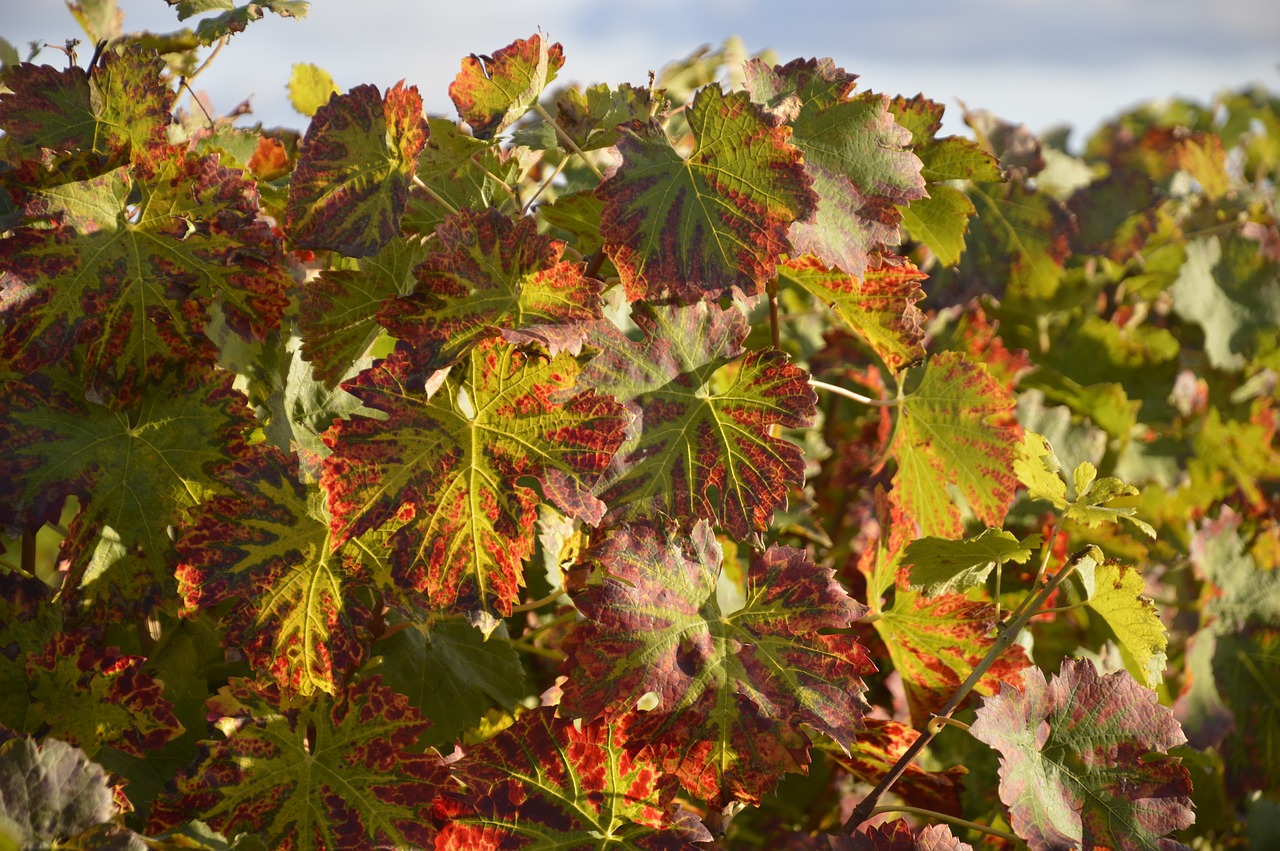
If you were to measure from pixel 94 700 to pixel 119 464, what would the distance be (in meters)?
0.24

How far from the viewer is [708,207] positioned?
105cm

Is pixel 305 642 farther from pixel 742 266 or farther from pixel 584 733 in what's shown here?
pixel 742 266

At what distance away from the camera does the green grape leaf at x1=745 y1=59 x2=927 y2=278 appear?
3.72ft

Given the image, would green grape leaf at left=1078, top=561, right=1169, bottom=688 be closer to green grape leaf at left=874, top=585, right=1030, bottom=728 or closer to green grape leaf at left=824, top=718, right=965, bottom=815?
green grape leaf at left=874, top=585, right=1030, bottom=728

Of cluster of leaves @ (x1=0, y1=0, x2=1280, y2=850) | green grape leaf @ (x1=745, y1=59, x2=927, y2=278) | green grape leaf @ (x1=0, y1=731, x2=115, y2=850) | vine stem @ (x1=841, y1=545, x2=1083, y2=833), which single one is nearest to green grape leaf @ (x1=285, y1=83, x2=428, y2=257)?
cluster of leaves @ (x1=0, y1=0, x2=1280, y2=850)

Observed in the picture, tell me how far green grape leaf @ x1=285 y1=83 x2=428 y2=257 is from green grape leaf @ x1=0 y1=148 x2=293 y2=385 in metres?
0.08

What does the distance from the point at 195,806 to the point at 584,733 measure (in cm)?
37

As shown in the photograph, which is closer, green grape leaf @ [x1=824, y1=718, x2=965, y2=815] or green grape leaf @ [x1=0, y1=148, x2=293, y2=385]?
Result: green grape leaf @ [x1=0, y1=148, x2=293, y2=385]

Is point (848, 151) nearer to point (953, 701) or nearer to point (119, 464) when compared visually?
point (953, 701)

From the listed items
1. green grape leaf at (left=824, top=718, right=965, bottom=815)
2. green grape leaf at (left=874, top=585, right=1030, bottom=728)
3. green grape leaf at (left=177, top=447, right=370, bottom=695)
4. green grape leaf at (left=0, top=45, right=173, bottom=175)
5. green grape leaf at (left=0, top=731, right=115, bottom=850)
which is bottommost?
green grape leaf at (left=824, top=718, right=965, bottom=815)

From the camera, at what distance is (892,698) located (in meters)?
1.77

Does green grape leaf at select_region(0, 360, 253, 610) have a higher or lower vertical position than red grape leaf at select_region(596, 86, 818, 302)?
lower

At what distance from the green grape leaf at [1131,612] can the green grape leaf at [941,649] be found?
Result: 12 centimetres

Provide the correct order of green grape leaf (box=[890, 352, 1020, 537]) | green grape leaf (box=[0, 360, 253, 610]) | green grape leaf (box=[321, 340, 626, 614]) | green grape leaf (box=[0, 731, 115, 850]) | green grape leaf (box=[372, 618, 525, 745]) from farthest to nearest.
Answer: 1. green grape leaf (box=[890, 352, 1020, 537])
2. green grape leaf (box=[372, 618, 525, 745])
3. green grape leaf (box=[0, 360, 253, 610])
4. green grape leaf (box=[321, 340, 626, 614])
5. green grape leaf (box=[0, 731, 115, 850])
